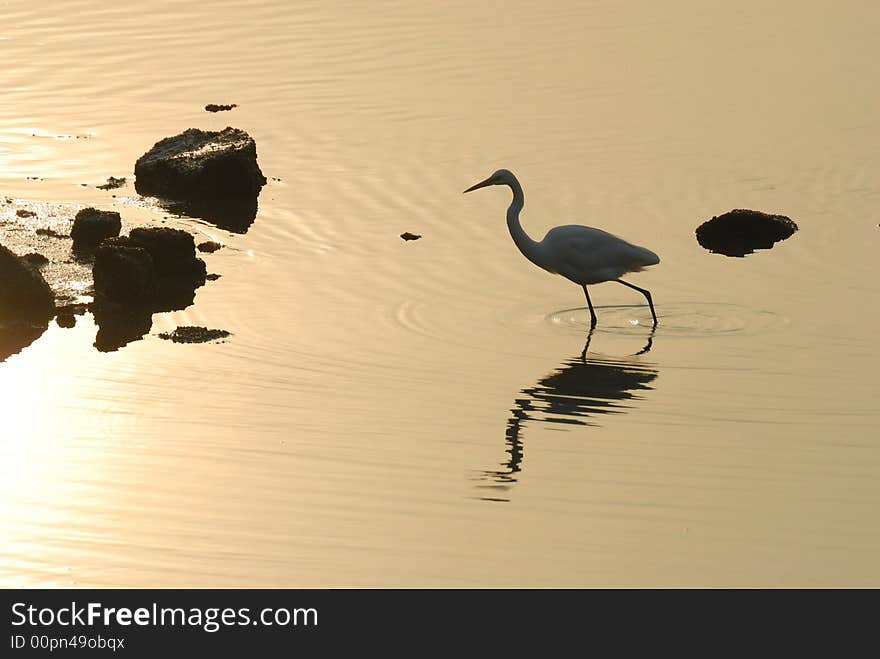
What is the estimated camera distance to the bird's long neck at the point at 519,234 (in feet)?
61.2

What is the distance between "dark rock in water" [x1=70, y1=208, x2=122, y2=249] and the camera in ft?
66.5

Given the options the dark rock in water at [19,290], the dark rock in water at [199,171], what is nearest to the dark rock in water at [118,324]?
the dark rock in water at [19,290]

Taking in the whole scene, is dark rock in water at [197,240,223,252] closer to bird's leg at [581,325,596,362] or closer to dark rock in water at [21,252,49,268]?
dark rock in water at [21,252,49,268]

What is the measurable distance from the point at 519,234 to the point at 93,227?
547 cm

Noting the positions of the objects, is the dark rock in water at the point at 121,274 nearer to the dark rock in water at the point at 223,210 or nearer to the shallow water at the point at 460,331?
the shallow water at the point at 460,331

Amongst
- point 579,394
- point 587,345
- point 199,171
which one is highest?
point 199,171

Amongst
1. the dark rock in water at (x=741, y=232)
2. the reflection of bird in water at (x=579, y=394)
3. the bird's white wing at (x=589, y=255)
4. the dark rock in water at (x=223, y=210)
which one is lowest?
the reflection of bird in water at (x=579, y=394)

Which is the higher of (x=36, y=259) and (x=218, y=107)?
(x=218, y=107)

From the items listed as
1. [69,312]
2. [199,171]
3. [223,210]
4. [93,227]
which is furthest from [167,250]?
[199,171]

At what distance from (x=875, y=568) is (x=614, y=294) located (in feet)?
29.0

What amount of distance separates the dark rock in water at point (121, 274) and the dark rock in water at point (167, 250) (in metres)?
0.92

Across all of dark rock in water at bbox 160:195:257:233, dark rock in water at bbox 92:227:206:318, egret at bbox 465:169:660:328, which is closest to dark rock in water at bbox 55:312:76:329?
dark rock in water at bbox 92:227:206:318

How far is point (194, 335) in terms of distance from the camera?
17453 millimetres

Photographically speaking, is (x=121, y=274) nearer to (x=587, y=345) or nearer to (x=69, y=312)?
(x=69, y=312)
